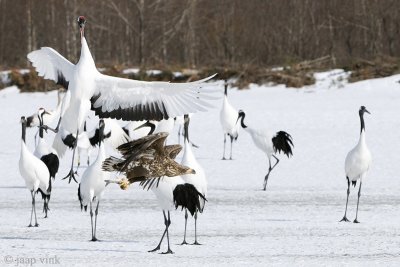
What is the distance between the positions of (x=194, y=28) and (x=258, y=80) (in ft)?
27.4

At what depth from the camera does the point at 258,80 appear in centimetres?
2666

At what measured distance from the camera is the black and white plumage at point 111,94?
8.99 m

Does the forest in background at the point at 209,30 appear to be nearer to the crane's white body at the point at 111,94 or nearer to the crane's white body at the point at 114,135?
the crane's white body at the point at 114,135

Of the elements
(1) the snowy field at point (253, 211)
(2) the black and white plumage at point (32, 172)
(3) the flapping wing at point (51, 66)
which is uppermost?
(3) the flapping wing at point (51, 66)

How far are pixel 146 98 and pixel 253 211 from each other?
6.80 feet

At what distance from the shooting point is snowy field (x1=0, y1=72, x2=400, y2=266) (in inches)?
321

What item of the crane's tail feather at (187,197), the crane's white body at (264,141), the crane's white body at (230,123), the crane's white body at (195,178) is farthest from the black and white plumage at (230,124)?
the crane's tail feather at (187,197)

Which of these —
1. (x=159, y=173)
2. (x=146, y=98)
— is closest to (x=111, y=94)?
(x=146, y=98)

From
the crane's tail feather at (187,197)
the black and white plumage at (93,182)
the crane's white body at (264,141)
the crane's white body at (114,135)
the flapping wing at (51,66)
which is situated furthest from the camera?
the crane's white body at (264,141)

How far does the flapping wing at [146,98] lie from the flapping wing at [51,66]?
0.93 m

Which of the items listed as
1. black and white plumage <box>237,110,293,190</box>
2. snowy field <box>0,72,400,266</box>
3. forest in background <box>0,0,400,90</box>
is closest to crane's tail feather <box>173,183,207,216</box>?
snowy field <box>0,72,400,266</box>

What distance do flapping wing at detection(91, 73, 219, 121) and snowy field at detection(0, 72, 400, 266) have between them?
1.11 meters

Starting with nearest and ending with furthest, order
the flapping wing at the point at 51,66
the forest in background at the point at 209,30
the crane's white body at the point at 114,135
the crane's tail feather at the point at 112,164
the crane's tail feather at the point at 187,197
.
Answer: the crane's tail feather at the point at 187,197 < the crane's tail feather at the point at 112,164 < the flapping wing at the point at 51,66 < the crane's white body at the point at 114,135 < the forest in background at the point at 209,30

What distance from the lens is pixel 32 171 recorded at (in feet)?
33.3
